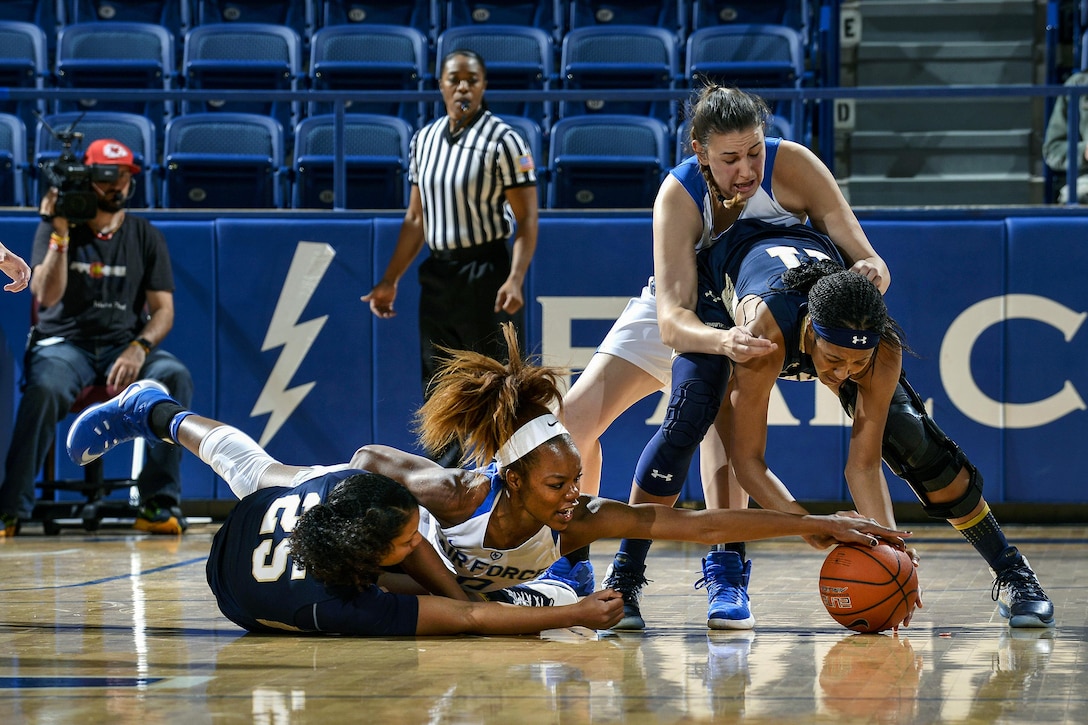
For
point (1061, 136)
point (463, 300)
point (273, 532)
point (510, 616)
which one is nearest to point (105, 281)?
point (463, 300)

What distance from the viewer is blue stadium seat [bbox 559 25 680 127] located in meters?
9.44

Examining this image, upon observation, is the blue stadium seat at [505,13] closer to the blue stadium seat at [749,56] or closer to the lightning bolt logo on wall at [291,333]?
the blue stadium seat at [749,56]

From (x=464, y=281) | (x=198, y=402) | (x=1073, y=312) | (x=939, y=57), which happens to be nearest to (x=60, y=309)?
(x=198, y=402)

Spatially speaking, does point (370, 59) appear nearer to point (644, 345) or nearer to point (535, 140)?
point (535, 140)

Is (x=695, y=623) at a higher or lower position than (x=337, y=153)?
lower

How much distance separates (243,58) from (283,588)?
21.8ft

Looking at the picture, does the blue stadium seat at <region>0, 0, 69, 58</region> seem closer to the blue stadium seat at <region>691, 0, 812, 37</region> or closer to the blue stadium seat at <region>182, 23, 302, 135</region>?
the blue stadium seat at <region>182, 23, 302, 135</region>

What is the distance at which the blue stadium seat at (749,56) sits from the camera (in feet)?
30.3

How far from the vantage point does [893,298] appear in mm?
7453

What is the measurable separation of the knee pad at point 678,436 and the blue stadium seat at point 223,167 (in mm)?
5143

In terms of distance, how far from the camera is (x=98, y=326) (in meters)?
7.32

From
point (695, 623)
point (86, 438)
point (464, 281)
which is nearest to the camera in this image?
point (695, 623)

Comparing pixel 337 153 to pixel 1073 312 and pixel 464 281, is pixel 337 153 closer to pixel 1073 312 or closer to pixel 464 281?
pixel 464 281

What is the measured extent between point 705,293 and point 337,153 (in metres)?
3.75
